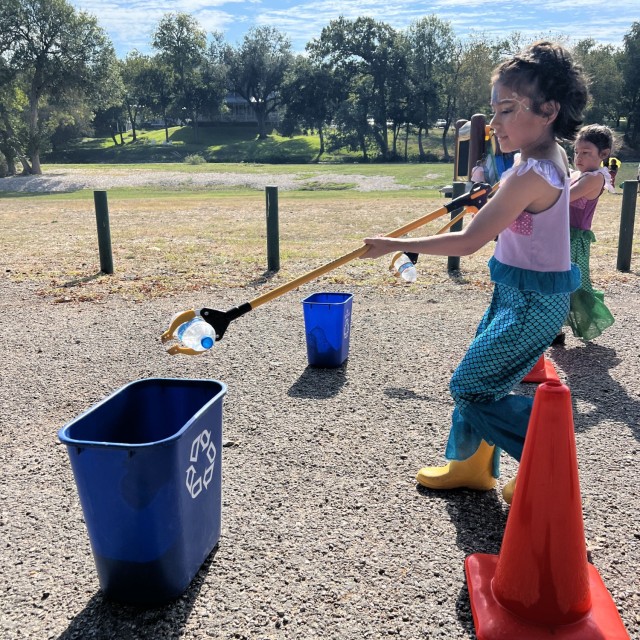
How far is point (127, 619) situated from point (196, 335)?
3.66 feet

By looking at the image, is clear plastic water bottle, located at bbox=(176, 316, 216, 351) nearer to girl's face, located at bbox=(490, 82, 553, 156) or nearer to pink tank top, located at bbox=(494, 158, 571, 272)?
pink tank top, located at bbox=(494, 158, 571, 272)

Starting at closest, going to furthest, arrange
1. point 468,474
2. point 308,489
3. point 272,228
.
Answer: point 468,474 < point 308,489 < point 272,228

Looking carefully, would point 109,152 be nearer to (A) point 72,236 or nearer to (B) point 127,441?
(A) point 72,236

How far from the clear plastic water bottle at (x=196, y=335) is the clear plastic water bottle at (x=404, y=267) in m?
1.25

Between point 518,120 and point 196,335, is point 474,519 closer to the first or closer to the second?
point 196,335

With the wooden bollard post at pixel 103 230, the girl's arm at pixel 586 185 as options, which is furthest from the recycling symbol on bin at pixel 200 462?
the wooden bollard post at pixel 103 230

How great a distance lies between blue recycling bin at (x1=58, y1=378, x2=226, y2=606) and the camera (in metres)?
2.14

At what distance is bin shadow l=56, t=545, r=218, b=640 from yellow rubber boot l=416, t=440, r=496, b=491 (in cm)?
128

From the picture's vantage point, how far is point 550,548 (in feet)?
7.14

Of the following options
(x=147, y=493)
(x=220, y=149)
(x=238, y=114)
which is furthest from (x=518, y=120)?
(x=238, y=114)

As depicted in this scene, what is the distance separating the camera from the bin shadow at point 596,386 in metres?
4.06

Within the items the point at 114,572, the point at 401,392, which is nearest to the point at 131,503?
the point at 114,572

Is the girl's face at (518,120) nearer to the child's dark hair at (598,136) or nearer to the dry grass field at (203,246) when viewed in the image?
the child's dark hair at (598,136)

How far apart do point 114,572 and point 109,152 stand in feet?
229
